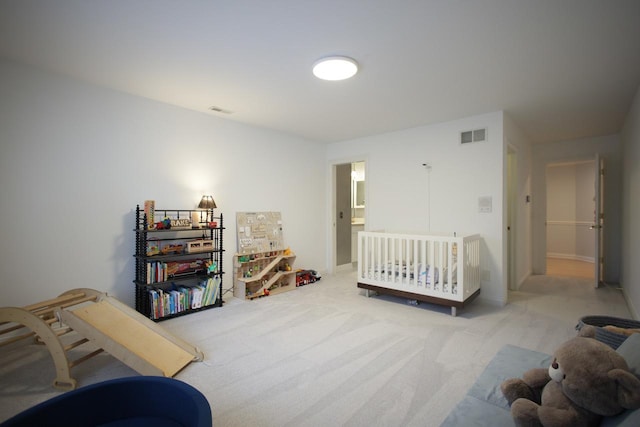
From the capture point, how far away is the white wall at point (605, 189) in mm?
4777

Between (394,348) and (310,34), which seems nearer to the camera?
(310,34)

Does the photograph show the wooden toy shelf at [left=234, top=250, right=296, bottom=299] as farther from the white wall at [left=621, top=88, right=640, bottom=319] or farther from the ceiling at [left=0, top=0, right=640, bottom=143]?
the white wall at [left=621, top=88, right=640, bottom=319]

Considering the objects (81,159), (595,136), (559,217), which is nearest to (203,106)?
(81,159)

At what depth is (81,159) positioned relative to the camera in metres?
2.89

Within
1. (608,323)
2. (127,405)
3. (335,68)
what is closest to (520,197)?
(608,323)

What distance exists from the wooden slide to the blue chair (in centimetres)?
83

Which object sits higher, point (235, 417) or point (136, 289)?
point (136, 289)

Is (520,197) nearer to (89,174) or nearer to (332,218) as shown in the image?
(332,218)

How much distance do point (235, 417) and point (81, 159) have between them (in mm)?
2744

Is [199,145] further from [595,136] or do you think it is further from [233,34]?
[595,136]

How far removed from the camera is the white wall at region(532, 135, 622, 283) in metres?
4.78

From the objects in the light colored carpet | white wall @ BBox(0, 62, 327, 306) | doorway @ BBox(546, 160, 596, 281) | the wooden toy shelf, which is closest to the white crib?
the light colored carpet

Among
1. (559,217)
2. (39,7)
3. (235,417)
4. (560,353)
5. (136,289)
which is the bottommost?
(235,417)

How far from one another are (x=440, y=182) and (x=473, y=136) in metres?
0.70
